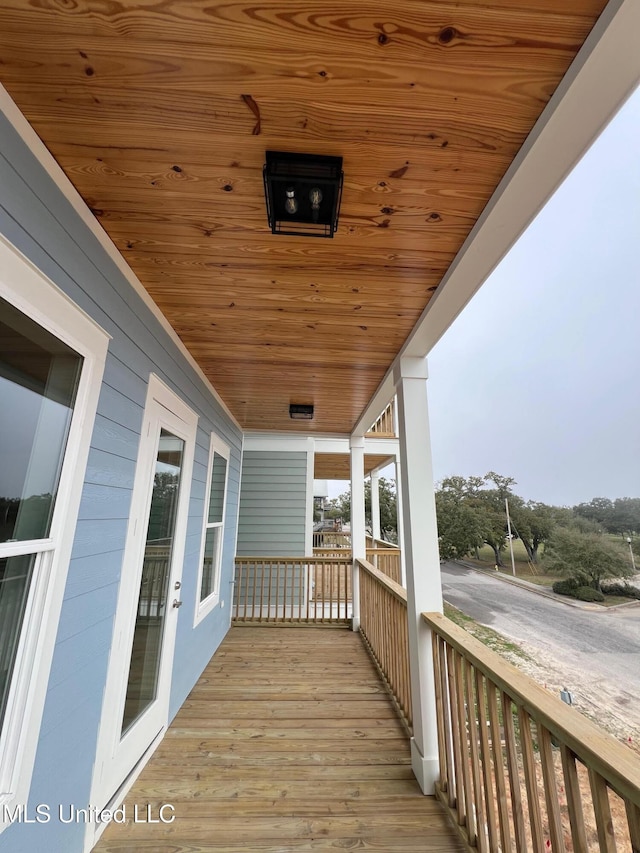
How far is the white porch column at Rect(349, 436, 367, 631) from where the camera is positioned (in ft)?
15.5

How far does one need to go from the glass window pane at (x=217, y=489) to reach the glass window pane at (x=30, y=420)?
232cm

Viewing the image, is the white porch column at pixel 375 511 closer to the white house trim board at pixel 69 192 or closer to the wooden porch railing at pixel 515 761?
the wooden porch railing at pixel 515 761

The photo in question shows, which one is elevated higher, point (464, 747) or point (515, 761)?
point (515, 761)

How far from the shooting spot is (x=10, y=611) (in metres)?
1.14

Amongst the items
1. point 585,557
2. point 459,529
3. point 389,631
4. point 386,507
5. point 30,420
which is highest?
point 386,507

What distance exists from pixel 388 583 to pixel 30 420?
9.65ft

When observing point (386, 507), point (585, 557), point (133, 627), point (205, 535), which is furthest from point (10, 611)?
point (386, 507)

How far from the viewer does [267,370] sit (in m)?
3.12

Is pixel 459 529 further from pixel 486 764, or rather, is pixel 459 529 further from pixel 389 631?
pixel 486 764

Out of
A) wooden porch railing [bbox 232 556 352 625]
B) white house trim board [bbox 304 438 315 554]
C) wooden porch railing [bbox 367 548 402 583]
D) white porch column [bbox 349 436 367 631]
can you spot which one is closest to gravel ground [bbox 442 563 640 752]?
white porch column [bbox 349 436 367 631]

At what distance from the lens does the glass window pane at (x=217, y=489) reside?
3.69 m

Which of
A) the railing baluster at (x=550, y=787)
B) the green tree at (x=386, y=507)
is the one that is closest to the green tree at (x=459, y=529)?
the railing baluster at (x=550, y=787)

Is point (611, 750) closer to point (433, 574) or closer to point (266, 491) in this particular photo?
point (433, 574)

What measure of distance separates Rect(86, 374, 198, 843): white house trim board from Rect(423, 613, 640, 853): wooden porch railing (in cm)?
163
